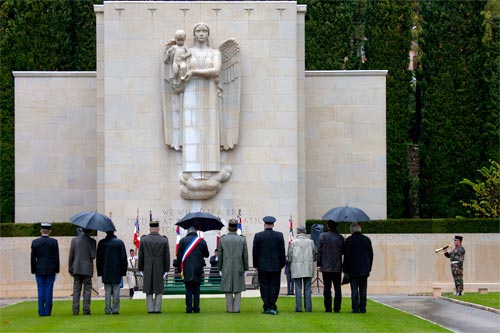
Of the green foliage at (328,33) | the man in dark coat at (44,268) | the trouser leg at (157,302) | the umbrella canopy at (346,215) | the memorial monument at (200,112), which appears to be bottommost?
the trouser leg at (157,302)

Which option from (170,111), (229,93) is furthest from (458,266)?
(170,111)

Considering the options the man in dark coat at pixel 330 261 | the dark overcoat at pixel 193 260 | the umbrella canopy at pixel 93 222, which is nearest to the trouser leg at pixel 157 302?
the dark overcoat at pixel 193 260

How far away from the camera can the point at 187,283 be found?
24984 millimetres

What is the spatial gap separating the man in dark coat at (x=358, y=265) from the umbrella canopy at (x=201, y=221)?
15.5 ft

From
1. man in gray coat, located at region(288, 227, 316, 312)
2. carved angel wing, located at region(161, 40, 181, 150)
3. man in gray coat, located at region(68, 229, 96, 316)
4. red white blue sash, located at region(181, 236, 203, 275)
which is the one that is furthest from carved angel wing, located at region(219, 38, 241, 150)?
man in gray coat, located at region(68, 229, 96, 316)

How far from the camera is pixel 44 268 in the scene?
2502 centimetres

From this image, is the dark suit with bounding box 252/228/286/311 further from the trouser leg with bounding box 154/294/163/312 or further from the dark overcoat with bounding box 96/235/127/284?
the dark overcoat with bounding box 96/235/127/284

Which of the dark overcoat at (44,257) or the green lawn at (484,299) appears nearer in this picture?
the dark overcoat at (44,257)

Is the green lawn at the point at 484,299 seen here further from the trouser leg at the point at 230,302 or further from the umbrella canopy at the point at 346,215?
the trouser leg at the point at 230,302

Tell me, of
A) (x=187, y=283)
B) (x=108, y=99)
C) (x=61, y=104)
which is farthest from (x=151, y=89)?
(x=187, y=283)

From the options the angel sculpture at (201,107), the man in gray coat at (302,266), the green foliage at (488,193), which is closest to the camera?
the man in gray coat at (302,266)

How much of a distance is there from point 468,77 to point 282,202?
13.6 m

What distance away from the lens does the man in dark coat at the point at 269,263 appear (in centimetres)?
2444

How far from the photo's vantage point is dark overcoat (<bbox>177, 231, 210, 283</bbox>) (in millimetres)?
24953
